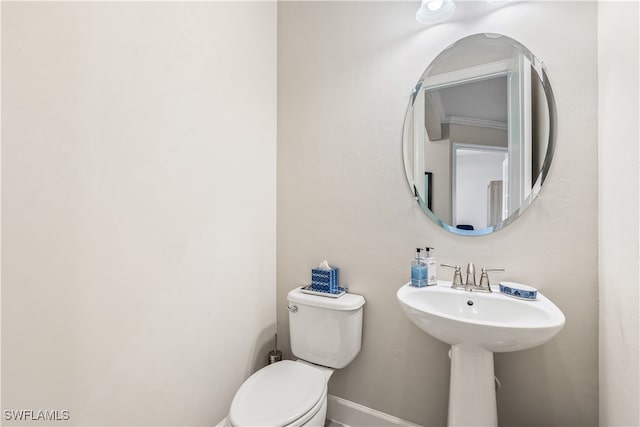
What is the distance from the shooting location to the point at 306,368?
1.37 m

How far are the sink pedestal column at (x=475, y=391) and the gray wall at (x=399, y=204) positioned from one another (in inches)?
8.9

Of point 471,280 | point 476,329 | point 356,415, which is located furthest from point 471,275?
point 356,415

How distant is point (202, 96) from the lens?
4.30 feet

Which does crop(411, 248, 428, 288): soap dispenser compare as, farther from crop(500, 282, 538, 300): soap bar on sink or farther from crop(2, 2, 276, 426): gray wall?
crop(2, 2, 276, 426): gray wall

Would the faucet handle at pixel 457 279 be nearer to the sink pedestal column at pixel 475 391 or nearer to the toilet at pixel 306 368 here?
the sink pedestal column at pixel 475 391

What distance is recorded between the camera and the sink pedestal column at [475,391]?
1.06 m

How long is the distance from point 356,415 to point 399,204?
3.68ft

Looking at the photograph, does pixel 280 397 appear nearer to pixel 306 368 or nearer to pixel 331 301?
pixel 306 368

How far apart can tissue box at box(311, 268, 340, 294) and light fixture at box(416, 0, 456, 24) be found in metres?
1.24

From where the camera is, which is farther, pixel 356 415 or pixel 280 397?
pixel 356 415

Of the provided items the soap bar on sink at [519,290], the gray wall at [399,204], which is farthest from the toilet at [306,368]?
the soap bar on sink at [519,290]

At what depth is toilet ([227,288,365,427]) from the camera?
1.07 m

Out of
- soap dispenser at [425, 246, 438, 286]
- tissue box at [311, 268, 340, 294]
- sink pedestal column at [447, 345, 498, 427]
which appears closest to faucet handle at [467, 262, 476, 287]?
soap dispenser at [425, 246, 438, 286]

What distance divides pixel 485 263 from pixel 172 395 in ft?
4.59
